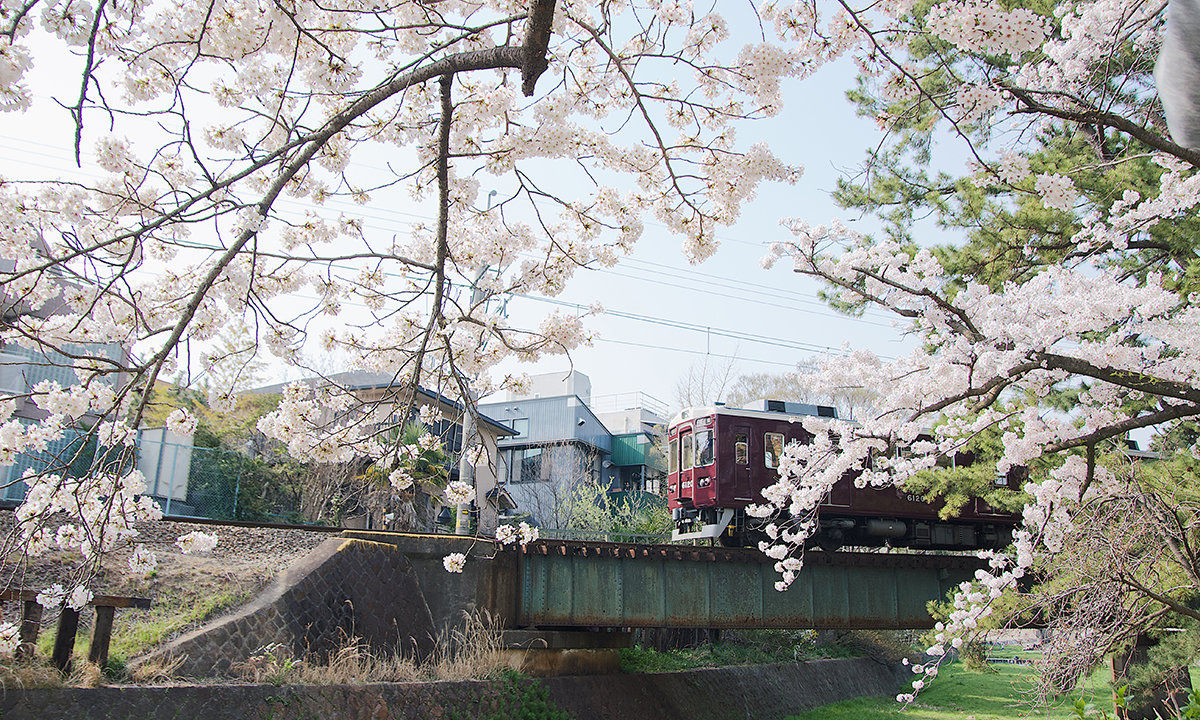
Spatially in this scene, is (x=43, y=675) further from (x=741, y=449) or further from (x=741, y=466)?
(x=741, y=449)

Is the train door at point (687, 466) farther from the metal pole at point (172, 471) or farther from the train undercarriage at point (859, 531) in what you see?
the metal pole at point (172, 471)

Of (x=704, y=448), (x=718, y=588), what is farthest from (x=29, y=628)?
(x=704, y=448)

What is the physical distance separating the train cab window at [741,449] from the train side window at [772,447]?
15.6 inches

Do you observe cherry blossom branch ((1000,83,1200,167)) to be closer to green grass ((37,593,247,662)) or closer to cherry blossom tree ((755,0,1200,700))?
cherry blossom tree ((755,0,1200,700))

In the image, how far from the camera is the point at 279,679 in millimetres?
9492

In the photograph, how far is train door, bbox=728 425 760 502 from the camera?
1675 centimetres

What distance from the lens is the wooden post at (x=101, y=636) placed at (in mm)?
8164

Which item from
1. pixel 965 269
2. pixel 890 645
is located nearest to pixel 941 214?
pixel 965 269

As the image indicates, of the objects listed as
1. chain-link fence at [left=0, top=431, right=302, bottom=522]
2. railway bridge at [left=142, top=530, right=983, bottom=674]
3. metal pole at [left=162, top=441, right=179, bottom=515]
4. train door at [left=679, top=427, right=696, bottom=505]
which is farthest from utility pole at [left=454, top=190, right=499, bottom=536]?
metal pole at [left=162, top=441, right=179, bottom=515]

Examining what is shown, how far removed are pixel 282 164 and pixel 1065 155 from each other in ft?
28.3

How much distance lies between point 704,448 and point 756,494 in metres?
1.44

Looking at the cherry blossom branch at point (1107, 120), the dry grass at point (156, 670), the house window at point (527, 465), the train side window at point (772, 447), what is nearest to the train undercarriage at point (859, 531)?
the train side window at point (772, 447)

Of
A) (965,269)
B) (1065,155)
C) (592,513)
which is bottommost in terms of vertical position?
(592,513)

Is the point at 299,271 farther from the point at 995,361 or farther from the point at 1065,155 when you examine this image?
the point at 1065,155
